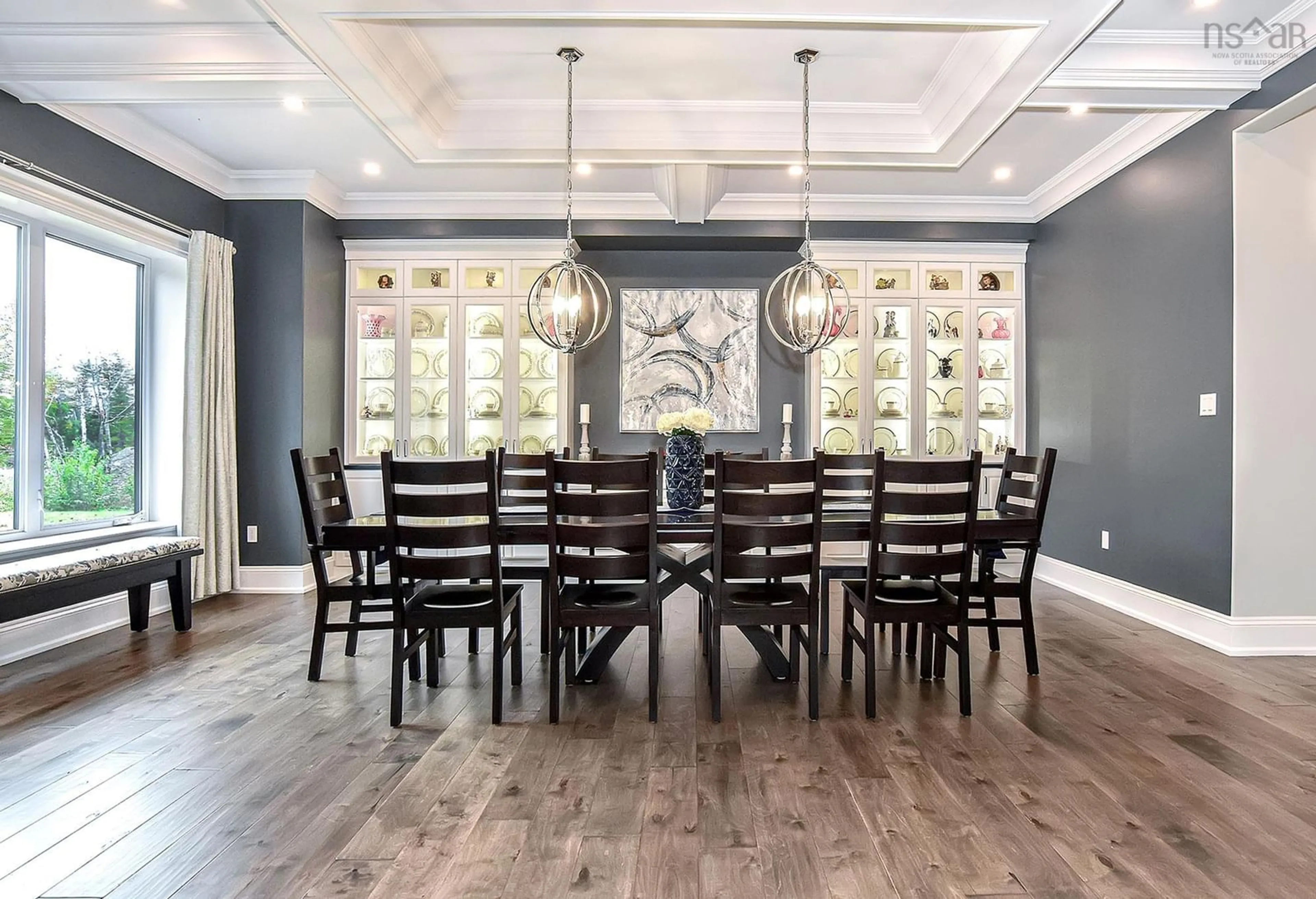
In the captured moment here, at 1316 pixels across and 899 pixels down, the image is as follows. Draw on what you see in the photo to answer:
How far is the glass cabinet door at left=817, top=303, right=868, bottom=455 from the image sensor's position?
5.92 meters

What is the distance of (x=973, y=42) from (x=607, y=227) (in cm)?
288

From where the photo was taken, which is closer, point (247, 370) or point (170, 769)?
point (170, 769)

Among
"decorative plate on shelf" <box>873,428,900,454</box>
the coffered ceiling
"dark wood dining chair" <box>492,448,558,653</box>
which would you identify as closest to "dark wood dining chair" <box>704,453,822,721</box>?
"dark wood dining chair" <box>492,448,558,653</box>

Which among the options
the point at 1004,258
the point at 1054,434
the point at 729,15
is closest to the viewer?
the point at 729,15

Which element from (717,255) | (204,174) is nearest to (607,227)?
(717,255)

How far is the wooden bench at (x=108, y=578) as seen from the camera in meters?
3.18

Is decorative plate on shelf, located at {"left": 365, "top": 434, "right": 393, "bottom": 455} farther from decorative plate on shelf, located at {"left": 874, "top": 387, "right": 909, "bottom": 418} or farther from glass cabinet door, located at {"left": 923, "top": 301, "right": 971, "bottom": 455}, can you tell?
glass cabinet door, located at {"left": 923, "top": 301, "right": 971, "bottom": 455}

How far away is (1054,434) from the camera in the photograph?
5.55 m

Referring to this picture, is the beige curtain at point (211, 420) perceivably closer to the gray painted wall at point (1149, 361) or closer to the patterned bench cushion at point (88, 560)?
the patterned bench cushion at point (88, 560)

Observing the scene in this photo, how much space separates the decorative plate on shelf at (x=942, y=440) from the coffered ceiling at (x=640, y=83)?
1922mm

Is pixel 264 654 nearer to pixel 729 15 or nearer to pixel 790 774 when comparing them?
pixel 790 774

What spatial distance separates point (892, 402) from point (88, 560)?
529 cm

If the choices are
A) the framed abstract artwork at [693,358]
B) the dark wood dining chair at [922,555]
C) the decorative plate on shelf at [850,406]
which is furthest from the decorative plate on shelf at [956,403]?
the dark wood dining chair at [922,555]

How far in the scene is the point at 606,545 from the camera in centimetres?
275
